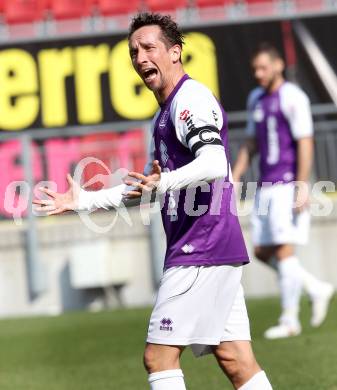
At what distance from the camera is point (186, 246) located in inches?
207

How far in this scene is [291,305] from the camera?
1028 cm

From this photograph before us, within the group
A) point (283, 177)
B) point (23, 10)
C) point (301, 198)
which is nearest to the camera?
point (301, 198)

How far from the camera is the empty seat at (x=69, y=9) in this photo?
66.8 feet

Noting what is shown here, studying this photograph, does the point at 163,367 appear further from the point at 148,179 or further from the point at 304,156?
the point at 304,156

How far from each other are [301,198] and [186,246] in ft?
17.2

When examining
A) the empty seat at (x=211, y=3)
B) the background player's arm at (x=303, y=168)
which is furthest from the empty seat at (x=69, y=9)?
the background player's arm at (x=303, y=168)

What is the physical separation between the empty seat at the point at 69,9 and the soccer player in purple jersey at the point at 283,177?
10191 millimetres

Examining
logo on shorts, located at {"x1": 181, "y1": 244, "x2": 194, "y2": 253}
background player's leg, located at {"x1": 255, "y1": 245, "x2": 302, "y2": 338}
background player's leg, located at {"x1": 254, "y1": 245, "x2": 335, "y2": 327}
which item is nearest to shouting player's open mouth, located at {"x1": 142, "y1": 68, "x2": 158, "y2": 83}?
logo on shorts, located at {"x1": 181, "y1": 244, "x2": 194, "y2": 253}

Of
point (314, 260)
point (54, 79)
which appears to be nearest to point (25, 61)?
point (54, 79)

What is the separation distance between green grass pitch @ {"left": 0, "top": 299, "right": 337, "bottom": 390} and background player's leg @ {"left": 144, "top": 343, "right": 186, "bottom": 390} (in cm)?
224

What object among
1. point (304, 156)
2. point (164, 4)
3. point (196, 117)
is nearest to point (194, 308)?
point (196, 117)

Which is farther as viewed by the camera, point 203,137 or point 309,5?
point 309,5

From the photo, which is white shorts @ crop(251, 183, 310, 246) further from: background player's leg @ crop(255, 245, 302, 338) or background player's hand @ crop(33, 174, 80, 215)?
background player's hand @ crop(33, 174, 80, 215)

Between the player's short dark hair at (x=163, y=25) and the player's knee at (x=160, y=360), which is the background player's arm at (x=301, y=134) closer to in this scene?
the player's short dark hair at (x=163, y=25)
